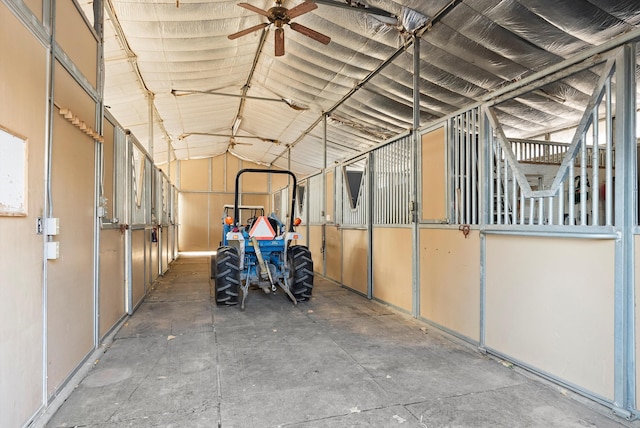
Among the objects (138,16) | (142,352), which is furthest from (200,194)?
(142,352)

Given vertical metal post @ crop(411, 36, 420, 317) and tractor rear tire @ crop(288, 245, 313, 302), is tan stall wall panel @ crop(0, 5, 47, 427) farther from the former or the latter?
vertical metal post @ crop(411, 36, 420, 317)

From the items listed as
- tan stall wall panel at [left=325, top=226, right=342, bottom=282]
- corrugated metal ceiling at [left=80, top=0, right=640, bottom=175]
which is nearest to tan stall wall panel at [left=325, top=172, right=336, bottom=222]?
tan stall wall panel at [left=325, top=226, right=342, bottom=282]

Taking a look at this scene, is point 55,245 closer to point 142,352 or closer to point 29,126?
point 29,126

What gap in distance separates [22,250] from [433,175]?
145 inches

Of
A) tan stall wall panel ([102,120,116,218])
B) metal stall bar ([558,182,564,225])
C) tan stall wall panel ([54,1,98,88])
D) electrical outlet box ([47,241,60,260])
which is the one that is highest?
tan stall wall panel ([54,1,98,88])

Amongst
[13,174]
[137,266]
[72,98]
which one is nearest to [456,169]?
[72,98]

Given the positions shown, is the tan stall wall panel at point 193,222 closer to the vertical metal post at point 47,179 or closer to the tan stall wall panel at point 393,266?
the tan stall wall panel at point 393,266

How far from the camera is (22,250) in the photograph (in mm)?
1841

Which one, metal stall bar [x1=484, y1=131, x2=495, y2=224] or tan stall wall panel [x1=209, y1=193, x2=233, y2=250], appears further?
tan stall wall panel [x1=209, y1=193, x2=233, y2=250]

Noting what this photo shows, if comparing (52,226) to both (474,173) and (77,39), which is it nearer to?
(77,39)

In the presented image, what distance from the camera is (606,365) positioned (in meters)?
2.24

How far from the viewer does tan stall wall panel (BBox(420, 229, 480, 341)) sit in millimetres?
3381

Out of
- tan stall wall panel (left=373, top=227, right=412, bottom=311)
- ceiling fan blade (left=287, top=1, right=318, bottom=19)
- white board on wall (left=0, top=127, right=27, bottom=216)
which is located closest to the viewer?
white board on wall (left=0, top=127, right=27, bottom=216)

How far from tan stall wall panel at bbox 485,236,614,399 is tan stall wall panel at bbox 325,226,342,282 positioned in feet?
11.7
